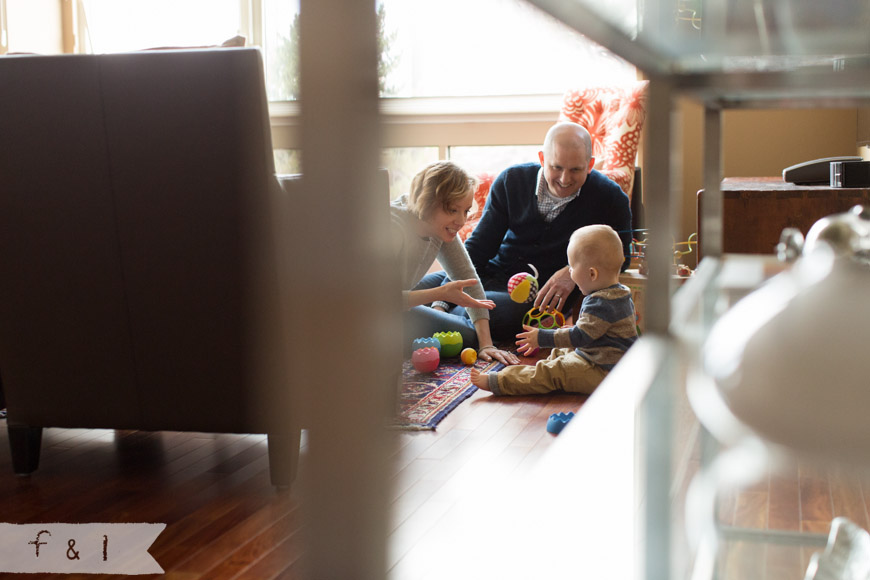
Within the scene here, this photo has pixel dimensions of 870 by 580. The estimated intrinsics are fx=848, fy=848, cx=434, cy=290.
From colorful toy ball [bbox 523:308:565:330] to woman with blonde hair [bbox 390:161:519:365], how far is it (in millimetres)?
152

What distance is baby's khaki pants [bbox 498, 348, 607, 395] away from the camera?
2.43m

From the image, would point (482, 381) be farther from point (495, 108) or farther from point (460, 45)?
point (460, 45)

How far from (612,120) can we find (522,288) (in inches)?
39.0

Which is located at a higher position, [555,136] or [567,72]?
[567,72]

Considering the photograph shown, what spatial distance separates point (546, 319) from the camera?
309 cm

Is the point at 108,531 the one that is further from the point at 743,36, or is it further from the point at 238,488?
the point at 743,36

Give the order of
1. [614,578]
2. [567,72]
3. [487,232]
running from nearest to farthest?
1. [614,578]
2. [487,232]
3. [567,72]

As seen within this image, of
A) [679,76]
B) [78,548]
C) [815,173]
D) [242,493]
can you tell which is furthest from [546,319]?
[679,76]

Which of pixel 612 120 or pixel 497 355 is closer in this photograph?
pixel 497 355

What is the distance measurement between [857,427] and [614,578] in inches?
4.3

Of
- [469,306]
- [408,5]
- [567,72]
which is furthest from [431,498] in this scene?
[567,72]

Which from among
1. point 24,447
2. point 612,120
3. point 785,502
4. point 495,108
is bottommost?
point 785,502

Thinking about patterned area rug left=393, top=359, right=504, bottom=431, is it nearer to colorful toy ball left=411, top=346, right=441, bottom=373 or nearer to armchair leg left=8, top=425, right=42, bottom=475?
colorful toy ball left=411, top=346, right=441, bottom=373

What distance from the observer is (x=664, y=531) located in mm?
330
